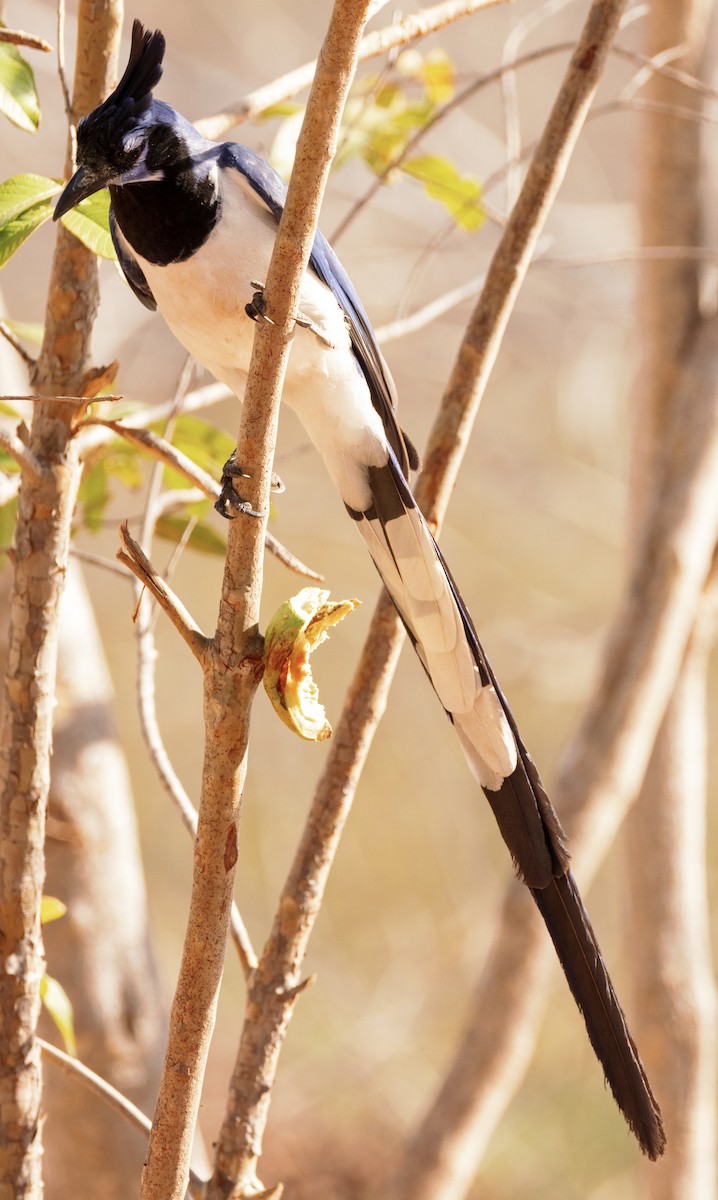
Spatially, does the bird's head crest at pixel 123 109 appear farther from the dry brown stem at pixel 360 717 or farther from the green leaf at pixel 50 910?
the green leaf at pixel 50 910

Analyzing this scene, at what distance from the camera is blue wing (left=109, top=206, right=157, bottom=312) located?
1.26m

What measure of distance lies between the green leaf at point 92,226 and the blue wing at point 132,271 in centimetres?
22

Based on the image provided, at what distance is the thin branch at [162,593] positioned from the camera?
0.85m

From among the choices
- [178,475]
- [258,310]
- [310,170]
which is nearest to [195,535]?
[178,475]

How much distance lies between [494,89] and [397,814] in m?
3.29

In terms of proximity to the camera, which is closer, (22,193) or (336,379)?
(22,193)

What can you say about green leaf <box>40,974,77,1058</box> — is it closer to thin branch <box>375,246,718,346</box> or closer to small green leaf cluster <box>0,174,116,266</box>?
small green leaf cluster <box>0,174,116,266</box>

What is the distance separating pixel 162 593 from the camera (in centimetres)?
85

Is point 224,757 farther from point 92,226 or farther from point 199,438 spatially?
point 199,438

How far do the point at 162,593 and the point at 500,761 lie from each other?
0.39 meters

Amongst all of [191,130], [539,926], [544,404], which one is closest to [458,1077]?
[539,926]

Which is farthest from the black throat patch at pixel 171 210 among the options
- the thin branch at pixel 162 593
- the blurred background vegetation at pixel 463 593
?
the blurred background vegetation at pixel 463 593

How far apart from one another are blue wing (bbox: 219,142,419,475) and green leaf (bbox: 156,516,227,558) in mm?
273

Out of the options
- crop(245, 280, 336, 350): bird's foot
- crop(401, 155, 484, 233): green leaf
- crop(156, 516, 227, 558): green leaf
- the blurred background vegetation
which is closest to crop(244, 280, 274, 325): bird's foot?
crop(245, 280, 336, 350): bird's foot
